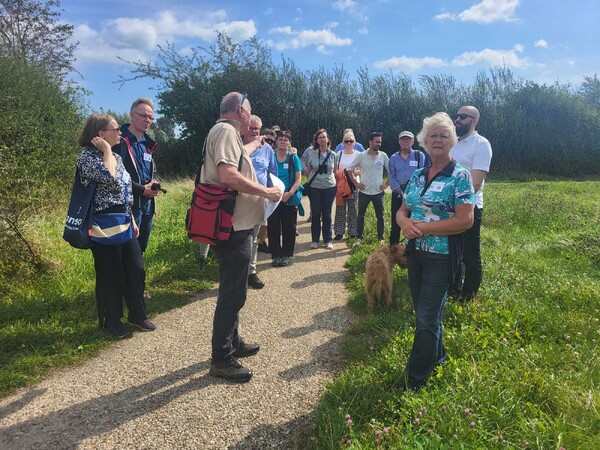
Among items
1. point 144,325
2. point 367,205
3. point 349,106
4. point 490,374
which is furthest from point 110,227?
point 349,106

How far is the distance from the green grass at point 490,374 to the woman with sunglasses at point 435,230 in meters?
0.31

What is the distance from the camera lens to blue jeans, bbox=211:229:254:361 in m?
3.06

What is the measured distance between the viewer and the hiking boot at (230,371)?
317 cm

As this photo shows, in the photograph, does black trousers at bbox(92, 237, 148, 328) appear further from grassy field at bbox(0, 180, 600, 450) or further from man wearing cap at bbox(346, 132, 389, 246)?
man wearing cap at bbox(346, 132, 389, 246)

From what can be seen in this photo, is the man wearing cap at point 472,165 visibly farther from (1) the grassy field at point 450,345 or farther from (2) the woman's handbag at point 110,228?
(2) the woman's handbag at point 110,228

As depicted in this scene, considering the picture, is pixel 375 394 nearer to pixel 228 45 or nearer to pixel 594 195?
pixel 594 195

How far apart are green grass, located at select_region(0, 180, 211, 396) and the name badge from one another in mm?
3391

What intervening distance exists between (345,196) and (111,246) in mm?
4830

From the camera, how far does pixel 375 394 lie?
2809 mm

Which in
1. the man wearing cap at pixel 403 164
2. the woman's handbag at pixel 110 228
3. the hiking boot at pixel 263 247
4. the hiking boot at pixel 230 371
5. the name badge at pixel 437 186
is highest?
the man wearing cap at pixel 403 164

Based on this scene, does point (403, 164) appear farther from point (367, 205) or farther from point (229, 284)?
point (229, 284)

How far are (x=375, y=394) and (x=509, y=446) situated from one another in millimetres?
894

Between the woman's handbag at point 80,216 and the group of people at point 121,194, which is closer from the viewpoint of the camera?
the woman's handbag at point 80,216

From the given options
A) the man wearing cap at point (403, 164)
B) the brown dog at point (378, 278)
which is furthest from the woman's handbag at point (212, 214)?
the man wearing cap at point (403, 164)
